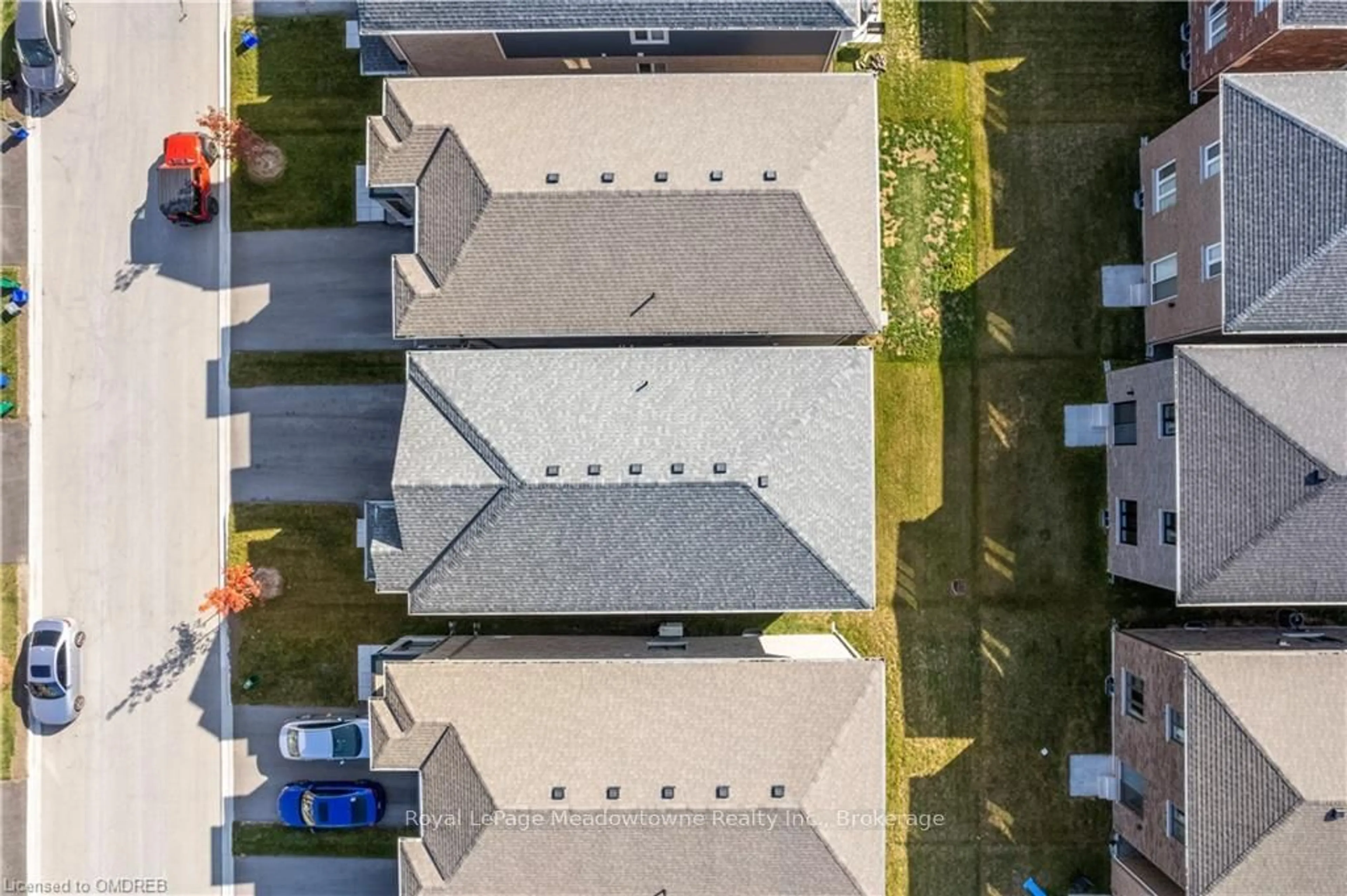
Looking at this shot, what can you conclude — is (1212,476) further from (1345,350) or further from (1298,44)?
(1298,44)

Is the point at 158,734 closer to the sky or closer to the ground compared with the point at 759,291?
closer to the ground

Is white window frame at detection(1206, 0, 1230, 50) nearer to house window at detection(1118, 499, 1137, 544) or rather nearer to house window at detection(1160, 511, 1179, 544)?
house window at detection(1118, 499, 1137, 544)

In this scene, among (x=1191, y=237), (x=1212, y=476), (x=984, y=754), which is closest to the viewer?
(x=1212, y=476)

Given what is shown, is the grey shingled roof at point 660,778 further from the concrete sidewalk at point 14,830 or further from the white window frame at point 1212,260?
the white window frame at point 1212,260

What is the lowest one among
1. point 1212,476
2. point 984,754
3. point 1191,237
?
point 984,754

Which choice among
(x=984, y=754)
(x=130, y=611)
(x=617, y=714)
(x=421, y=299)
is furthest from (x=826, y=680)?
(x=130, y=611)

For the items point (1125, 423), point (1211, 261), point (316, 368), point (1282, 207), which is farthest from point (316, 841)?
point (1282, 207)
